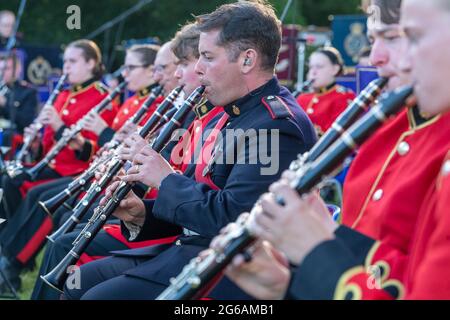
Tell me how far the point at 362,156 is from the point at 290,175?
43 cm

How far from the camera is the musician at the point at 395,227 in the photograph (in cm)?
185

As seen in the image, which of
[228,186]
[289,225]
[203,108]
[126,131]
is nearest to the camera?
[289,225]

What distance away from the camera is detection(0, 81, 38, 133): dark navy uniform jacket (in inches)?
368

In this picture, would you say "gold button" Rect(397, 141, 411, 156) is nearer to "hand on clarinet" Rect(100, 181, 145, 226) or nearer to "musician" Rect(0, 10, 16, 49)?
"hand on clarinet" Rect(100, 181, 145, 226)

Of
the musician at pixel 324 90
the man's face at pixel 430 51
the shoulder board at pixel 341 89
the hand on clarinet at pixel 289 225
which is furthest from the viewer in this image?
the shoulder board at pixel 341 89

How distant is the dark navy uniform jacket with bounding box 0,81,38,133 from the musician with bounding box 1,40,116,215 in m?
1.44

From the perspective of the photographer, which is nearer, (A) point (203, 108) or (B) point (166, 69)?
(A) point (203, 108)

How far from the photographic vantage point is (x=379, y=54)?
233 cm

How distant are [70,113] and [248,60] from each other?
14.1ft

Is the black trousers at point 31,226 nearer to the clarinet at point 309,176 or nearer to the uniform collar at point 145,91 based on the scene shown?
the uniform collar at point 145,91

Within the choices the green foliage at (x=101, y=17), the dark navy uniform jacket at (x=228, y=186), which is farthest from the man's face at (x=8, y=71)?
the green foliage at (x=101, y=17)

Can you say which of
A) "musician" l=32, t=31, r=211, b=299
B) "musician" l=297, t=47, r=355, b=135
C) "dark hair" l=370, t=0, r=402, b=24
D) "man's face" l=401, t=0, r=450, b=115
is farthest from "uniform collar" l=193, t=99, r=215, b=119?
"musician" l=297, t=47, r=355, b=135

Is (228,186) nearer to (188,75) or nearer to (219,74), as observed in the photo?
(219,74)

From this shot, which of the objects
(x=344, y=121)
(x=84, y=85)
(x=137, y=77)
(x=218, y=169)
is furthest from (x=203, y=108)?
(x=84, y=85)
